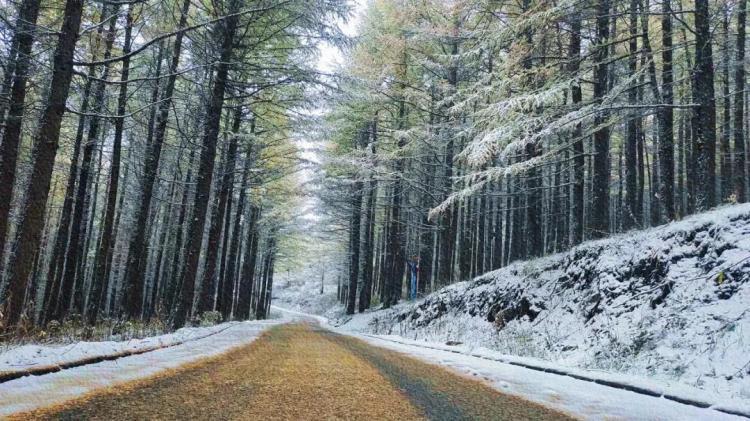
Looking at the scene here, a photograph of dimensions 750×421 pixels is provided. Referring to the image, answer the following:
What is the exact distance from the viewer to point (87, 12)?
1352cm

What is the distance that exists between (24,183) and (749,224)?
62.1 ft

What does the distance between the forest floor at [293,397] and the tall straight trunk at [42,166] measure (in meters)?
3.56

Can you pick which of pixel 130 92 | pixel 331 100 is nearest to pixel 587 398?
pixel 331 100

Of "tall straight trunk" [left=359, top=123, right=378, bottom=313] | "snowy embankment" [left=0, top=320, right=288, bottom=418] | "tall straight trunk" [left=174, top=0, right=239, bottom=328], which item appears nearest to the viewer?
"snowy embankment" [left=0, top=320, right=288, bottom=418]

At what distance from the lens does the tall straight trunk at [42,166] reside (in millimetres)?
5867

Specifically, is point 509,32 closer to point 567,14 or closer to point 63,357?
point 567,14

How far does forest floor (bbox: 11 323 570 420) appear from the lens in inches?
91.0

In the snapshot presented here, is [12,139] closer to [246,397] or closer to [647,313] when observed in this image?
[246,397]

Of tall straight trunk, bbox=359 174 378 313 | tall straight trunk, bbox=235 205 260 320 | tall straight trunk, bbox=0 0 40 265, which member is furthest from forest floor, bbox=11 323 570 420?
tall straight trunk, bbox=235 205 260 320

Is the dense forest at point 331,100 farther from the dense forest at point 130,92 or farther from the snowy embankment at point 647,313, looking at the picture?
the snowy embankment at point 647,313

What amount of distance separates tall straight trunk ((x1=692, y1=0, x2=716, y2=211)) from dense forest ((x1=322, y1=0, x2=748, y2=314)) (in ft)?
0.08

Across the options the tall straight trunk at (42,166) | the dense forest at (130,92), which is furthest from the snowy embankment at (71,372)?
the tall straight trunk at (42,166)

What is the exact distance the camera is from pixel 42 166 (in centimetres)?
591

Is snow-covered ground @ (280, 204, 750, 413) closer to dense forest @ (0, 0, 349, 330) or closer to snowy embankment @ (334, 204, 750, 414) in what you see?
snowy embankment @ (334, 204, 750, 414)
